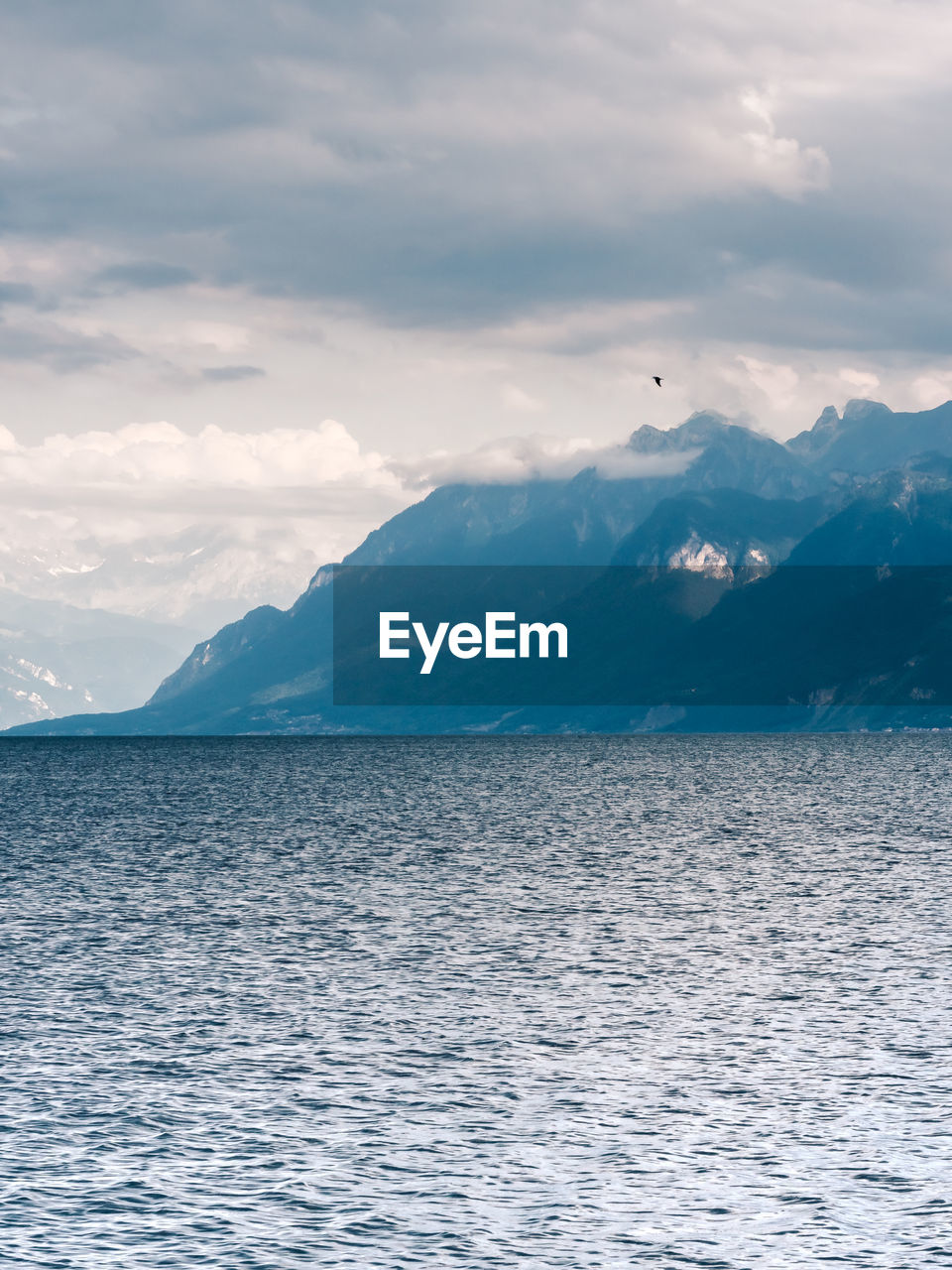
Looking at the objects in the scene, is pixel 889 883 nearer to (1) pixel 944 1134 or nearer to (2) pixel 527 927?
(2) pixel 527 927

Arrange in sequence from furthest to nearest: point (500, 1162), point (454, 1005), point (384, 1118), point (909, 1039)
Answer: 1. point (454, 1005)
2. point (909, 1039)
3. point (384, 1118)
4. point (500, 1162)

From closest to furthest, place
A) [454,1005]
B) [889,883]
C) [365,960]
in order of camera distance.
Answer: [454,1005] < [365,960] < [889,883]

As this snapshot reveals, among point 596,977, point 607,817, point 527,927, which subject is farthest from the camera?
point 607,817

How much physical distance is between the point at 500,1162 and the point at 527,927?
4753 cm

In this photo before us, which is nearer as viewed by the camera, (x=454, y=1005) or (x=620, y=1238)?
(x=620, y=1238)

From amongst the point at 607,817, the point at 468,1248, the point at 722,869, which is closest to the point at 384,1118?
the point at 468,1248

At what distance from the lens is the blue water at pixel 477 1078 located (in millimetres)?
32750

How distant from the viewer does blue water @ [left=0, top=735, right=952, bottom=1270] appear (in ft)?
107

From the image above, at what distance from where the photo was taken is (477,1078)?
47906 millimetres

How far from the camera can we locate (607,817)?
191000mm

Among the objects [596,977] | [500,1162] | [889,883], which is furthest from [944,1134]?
[889,883]

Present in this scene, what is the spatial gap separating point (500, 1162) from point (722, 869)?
86455 mm

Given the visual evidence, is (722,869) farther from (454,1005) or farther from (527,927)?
(454,1005)

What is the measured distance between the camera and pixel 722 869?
12188cm
